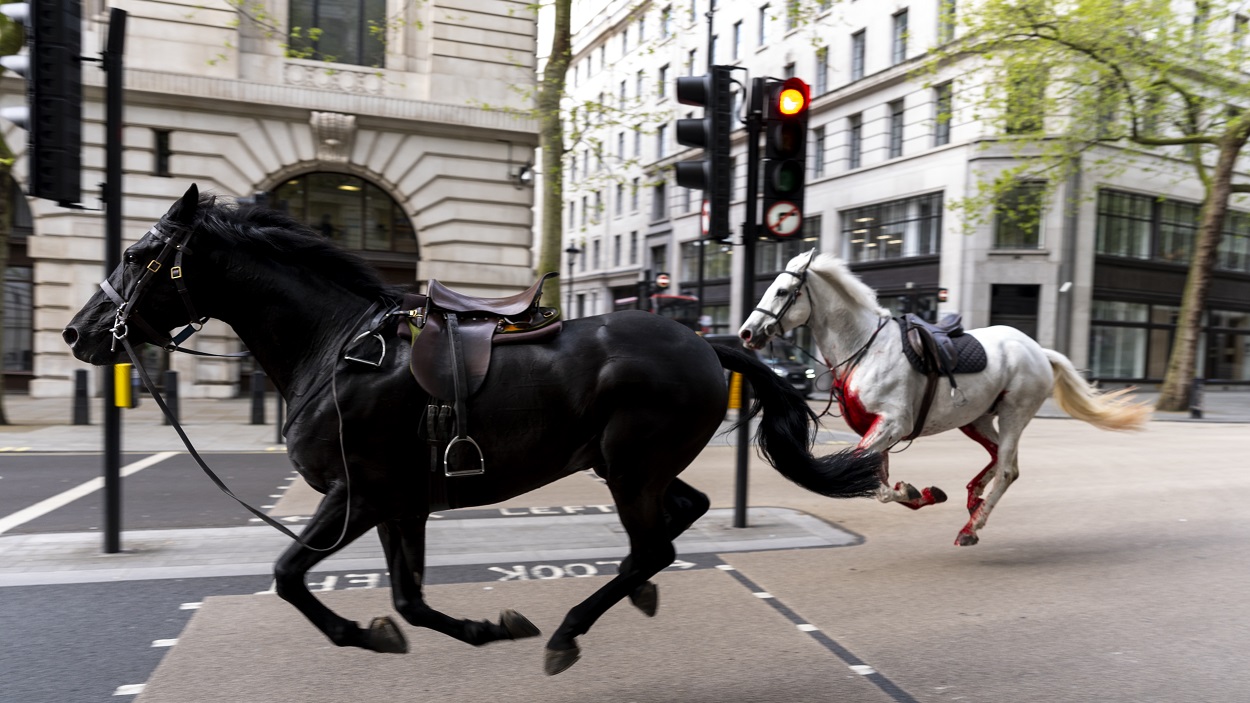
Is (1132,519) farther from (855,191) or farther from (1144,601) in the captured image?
(855,191)

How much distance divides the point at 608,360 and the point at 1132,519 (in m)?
6.05

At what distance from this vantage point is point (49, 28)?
188 inches

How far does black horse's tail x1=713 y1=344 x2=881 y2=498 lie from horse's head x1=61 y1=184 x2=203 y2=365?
2.48 metres

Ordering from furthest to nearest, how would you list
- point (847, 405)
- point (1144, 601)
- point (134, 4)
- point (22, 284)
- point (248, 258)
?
point (22, 284) < point (134, 4) < point (847, 405) < point (1144, 601) < point (248, 258)

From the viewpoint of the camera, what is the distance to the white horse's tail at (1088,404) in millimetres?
6469

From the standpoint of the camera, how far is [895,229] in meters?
29.5

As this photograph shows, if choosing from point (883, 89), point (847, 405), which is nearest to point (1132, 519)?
point (847, 405)

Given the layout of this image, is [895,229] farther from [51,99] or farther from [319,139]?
[51,99]

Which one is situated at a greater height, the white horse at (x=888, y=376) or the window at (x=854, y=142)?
the window at (x=854, y=142)

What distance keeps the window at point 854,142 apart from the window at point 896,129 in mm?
1472

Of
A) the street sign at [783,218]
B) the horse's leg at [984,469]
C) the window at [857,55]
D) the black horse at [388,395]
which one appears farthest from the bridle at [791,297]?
the window at [857,55]

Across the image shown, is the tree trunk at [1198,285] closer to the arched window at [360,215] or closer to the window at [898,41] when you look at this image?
the window at [898,41]

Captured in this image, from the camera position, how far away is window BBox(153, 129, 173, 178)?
16.6m

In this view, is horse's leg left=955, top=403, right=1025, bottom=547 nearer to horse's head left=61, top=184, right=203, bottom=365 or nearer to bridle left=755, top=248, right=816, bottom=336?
bridle left=755, top=248, right=816, bottom=336
